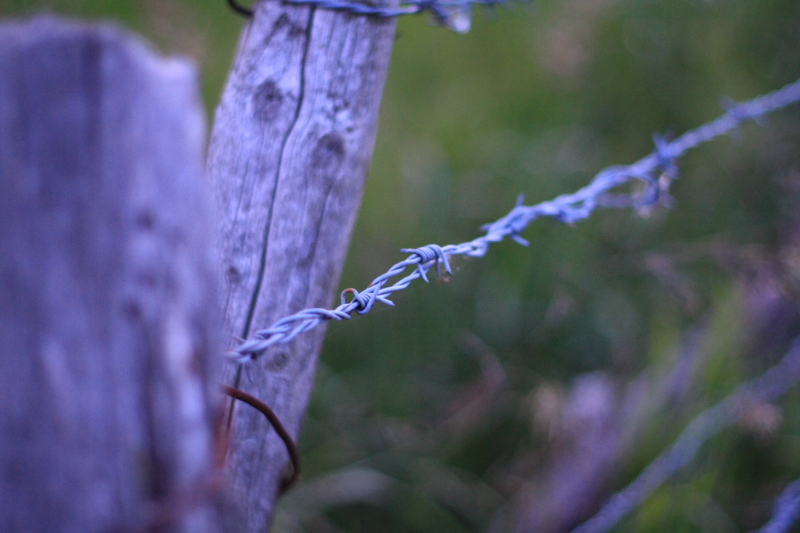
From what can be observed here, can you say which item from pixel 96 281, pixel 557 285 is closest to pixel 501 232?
pixel 96 281

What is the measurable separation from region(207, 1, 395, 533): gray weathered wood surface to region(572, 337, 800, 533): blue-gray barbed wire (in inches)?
38.9

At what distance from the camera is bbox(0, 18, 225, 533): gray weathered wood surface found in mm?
357

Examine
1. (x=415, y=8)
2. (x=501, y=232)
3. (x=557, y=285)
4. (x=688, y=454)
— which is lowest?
(x=688, y=454)

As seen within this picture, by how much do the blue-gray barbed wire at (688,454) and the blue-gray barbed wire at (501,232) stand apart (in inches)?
27.0

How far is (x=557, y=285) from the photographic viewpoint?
2.10 m

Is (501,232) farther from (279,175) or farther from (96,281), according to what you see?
(96,281)

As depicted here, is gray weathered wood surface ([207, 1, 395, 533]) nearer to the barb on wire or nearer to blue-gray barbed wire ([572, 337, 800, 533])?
the barb on wire

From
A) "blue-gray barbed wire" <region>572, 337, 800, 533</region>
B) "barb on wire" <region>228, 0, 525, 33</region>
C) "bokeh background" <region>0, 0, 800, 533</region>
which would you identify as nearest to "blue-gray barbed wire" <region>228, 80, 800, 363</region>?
"bokeh background" <region>0, 0, 800, 533</region>

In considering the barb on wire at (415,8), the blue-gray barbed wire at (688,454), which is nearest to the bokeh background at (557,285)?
the blue-gray barbed wire at (688,454)

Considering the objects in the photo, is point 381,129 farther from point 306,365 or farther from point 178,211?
point 178,211

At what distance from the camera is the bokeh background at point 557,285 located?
1.63 metres

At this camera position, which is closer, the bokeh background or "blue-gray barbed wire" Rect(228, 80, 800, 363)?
"blue-gray barbed wire" Rect(228, 80, 800, 363)

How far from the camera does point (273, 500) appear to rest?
84 cm

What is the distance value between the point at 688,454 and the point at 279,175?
4.45 feet
